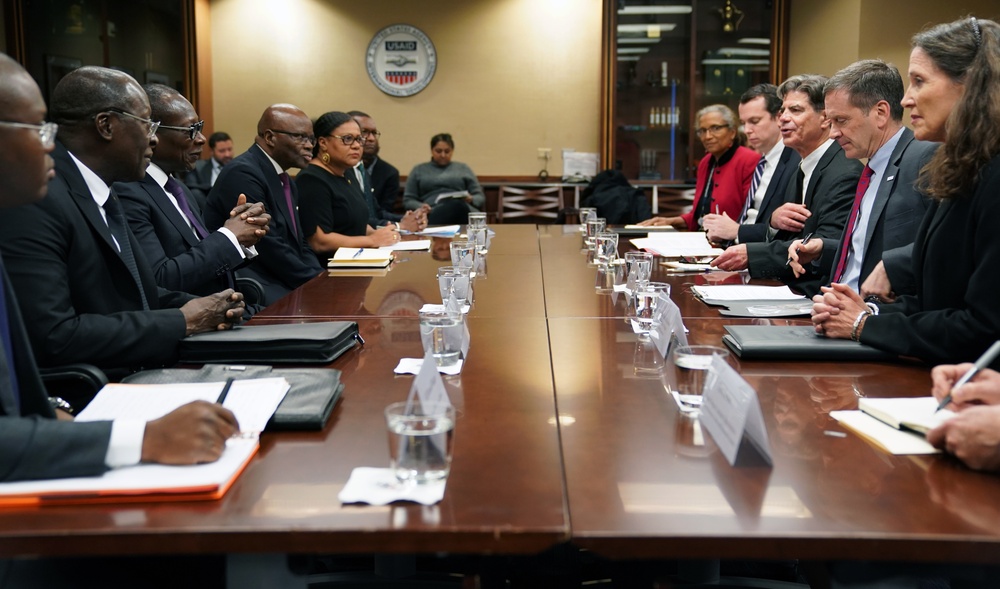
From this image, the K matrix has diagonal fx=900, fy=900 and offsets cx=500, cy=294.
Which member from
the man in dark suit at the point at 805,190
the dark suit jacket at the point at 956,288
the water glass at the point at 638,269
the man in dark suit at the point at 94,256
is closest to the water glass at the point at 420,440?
the man in dark suit at the point at 94,256

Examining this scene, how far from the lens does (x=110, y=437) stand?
124cm

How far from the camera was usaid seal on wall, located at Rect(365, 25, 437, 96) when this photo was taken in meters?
9.02

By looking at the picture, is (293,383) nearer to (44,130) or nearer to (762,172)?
(44,130)

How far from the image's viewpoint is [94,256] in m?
2.06

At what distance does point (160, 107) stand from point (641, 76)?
6343 mm

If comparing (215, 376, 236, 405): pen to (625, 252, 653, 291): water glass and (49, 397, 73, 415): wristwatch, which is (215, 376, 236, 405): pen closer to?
(49, 397, 73, 415): wristwatch

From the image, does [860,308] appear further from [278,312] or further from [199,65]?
[199,65]

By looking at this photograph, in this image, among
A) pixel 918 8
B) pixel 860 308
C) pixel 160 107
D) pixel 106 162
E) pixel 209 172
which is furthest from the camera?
pixel 209 172

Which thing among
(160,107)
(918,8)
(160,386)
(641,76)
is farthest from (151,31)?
(160,386)

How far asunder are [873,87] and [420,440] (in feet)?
8.18

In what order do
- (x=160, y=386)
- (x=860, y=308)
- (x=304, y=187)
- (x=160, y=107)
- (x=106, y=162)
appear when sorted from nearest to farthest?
(x=160, y=386), (x=860, y=308), (x=106, y=162), (x=160, y=107), (x=304, y=187)

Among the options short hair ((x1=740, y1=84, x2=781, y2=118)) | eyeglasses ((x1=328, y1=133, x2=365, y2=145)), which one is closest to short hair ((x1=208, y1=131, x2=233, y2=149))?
eyeglasses ((x1=328, y1=133, x2=365, y2=145))

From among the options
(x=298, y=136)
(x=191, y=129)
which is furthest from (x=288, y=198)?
(x=191, y=129)

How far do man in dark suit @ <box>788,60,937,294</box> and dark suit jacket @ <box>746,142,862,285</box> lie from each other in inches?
2.9
